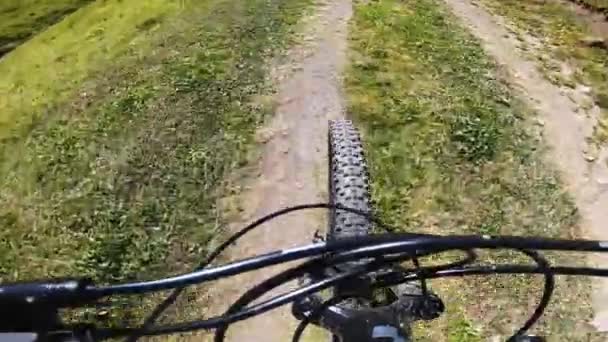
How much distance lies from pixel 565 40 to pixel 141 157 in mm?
8815

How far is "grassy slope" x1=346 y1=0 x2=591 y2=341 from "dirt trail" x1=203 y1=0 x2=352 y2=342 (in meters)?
0.49

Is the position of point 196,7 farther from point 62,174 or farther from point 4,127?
point 62,174

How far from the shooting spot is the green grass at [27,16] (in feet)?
82.1

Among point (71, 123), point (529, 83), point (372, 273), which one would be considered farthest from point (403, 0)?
point (372, 273)

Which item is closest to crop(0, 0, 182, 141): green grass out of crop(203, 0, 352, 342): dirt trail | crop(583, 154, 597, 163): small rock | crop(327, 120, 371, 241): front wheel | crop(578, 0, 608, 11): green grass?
crop(203, 0, 352, 342): dirt trail

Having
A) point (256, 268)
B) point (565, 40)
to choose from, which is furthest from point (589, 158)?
point (256, 268)

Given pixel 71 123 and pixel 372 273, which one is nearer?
pixel 372 273

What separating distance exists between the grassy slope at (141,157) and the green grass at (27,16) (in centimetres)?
792

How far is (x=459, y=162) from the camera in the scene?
13.4m

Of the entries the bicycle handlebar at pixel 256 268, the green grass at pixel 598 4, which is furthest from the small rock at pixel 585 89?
the bicycle handlebar at pixel 256 268

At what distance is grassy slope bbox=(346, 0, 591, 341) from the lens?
424 inches

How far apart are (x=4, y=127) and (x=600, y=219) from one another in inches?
416

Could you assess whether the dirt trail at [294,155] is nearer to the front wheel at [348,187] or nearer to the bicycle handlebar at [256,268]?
the front wheel at [348,187]

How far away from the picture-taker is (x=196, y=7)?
1916 cm
